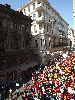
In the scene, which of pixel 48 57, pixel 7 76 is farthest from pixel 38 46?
pixel 7 76

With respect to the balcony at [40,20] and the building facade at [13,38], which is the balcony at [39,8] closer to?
the balcony at [40,20]

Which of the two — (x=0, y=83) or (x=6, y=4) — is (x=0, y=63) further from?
(x=6, y=4)

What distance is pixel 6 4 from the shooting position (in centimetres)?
2572

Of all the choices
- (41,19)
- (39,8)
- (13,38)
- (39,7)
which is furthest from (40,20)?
(13,38)

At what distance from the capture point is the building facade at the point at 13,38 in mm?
24484

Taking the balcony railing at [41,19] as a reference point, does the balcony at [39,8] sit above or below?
above

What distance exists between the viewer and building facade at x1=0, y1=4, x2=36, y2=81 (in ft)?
80.3

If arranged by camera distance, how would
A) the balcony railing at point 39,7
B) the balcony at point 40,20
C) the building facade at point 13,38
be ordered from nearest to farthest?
1. the building facade at point 13,38
2. the balcony at point 40,20
3. the balcony railing at point 39,7

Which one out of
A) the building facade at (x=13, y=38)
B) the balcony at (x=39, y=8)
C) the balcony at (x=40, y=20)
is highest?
the balcony at (x=39, y=8)

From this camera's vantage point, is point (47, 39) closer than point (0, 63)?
No

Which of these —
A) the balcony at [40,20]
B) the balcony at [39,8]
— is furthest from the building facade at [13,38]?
the balcony at [39,8]

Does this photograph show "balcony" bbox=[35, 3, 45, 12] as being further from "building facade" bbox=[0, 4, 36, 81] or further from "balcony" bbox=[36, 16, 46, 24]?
"building facade" bbox=[0, 4, 36, 81]

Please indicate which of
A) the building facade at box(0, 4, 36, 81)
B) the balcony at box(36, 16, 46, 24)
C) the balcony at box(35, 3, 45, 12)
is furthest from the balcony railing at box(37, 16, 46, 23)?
the building facade at box(0, 4, 36, 81)

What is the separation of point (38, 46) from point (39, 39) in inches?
67.0
